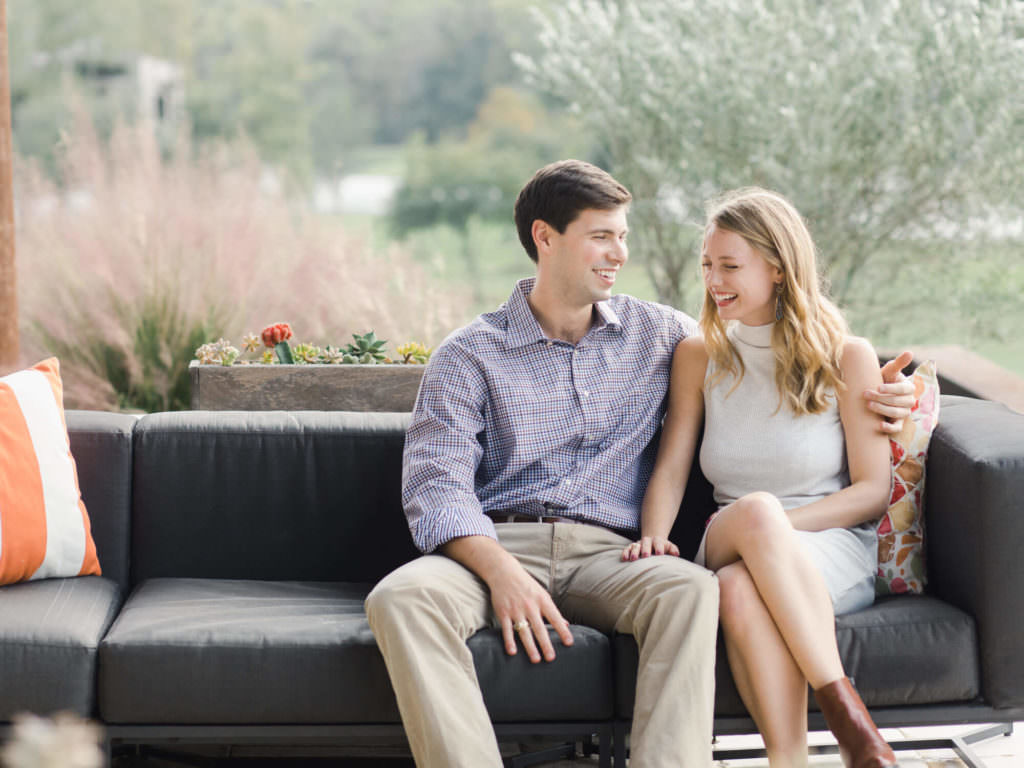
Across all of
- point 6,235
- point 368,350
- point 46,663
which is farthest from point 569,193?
point 6,235

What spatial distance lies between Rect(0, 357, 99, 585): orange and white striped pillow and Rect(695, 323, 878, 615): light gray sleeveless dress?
1259 millimetres

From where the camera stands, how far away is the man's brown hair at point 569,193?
2.31 meters

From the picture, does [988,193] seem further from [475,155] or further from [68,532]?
[475,155]

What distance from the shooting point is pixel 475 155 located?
14609 millimetres

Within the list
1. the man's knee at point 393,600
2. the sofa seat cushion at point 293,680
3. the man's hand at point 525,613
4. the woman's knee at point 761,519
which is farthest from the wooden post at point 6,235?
the woman's knee at point 761,519

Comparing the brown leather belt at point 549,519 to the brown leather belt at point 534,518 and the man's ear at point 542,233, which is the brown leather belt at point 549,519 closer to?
the brown leather belt at point 534,518

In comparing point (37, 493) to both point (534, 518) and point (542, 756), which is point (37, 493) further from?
point (542, 756)

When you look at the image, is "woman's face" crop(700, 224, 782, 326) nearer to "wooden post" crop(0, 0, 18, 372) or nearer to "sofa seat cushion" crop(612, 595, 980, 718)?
"sofa seat cushion" crop(612, 595, 980, 718)

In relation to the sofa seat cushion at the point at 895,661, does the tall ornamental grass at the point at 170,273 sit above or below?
above

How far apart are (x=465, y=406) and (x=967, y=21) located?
3.62 metres

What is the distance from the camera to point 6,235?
3150 millimetres

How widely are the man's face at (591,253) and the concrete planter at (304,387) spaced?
62cm

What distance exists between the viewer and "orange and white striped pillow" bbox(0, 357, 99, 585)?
222 cm

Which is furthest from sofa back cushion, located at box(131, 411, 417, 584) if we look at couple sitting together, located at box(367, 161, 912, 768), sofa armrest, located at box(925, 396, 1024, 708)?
sofa armrest, located at box(925, 396, 1024, 708)
